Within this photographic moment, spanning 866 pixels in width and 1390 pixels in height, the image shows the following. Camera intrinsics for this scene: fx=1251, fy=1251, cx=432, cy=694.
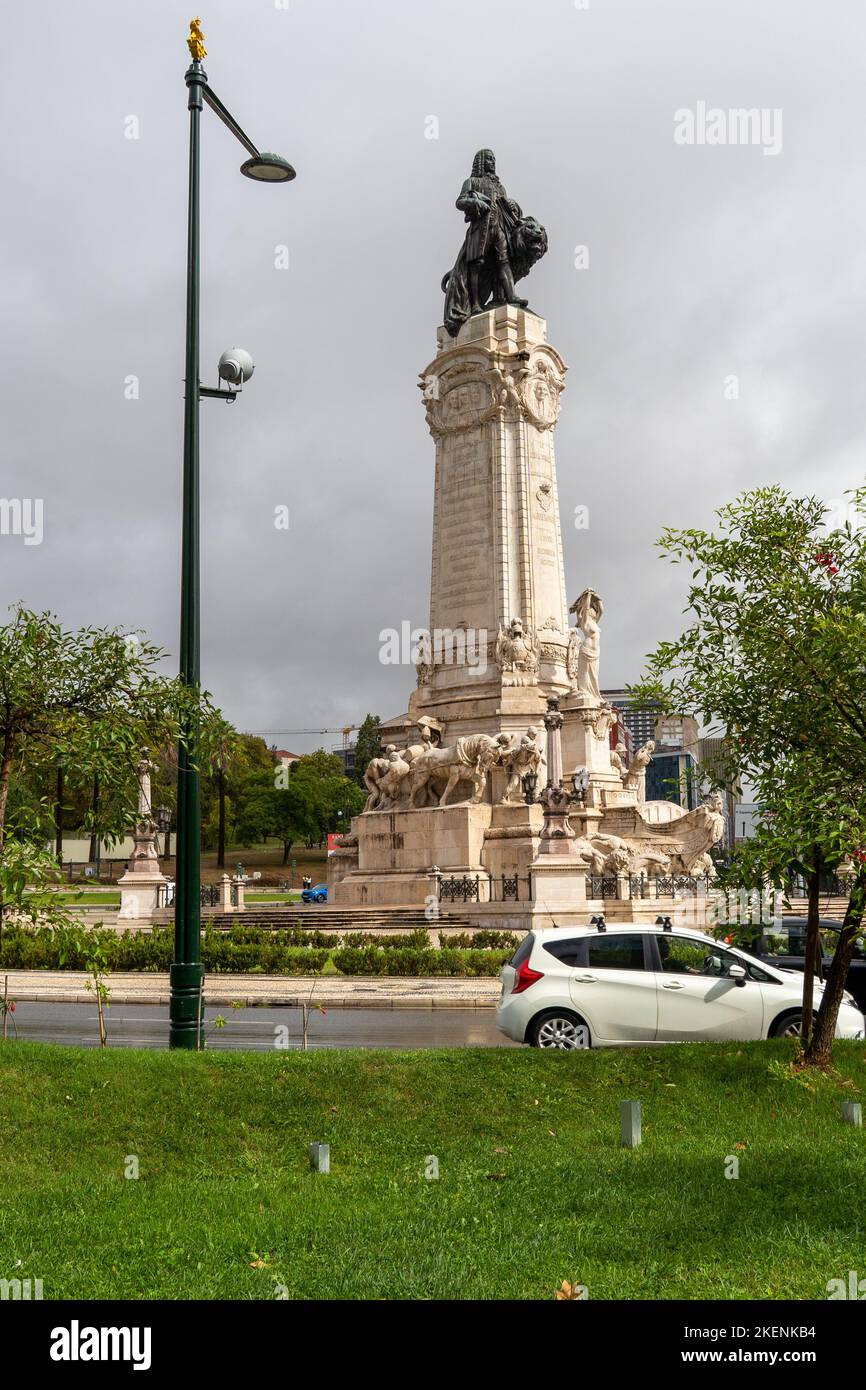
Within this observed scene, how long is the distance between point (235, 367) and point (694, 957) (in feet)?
27.5

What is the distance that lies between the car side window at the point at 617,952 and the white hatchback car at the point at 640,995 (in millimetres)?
11

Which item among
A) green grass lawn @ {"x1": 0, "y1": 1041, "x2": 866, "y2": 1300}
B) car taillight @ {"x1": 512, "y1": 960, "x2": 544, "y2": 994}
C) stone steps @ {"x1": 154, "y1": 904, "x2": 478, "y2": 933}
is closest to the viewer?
green grass lawn @ {"x1": 0, "y1": 1041, "x2": 866, "y2": 1300}

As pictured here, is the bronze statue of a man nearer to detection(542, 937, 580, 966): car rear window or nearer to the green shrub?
the green shrub

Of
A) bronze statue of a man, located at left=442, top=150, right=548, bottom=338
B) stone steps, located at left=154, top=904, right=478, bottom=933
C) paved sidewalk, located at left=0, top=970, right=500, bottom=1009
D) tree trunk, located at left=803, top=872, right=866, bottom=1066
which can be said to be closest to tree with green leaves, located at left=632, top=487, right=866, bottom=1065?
tree trunk, located at left=803, top=872, right=866, bottom=1066

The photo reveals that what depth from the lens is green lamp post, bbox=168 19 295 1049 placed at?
39.3 ft

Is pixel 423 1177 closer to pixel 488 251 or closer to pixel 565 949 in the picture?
pixel 565 949

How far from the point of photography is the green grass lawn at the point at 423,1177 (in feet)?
21.9

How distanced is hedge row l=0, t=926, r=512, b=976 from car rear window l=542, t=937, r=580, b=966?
45.4 feet

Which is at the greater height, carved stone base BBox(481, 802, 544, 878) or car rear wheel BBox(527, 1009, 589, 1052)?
carved stone base BBox(481, 802, 544, 878)

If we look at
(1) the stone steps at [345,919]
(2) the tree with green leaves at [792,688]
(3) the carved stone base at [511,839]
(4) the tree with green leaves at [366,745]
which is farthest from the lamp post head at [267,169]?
(4) the tree with green leaves at [366,745]

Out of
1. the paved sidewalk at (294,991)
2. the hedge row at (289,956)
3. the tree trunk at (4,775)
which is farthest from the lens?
the hedge row at (289,956)

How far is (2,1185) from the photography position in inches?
343

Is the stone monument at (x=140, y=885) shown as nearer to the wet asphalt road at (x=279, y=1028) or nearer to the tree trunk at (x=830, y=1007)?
the wet asphalt road at (x=279, y=1028)

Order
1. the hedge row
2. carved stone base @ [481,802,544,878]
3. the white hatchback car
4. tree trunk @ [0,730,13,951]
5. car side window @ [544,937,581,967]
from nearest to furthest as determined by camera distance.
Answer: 1. tree trunk @ [0,730,13,951]
2. the white hatchback car
3. car side window @ [544,937,581,967]
4. the hedge row
5. carved stone base @ [481,802,544,878]
